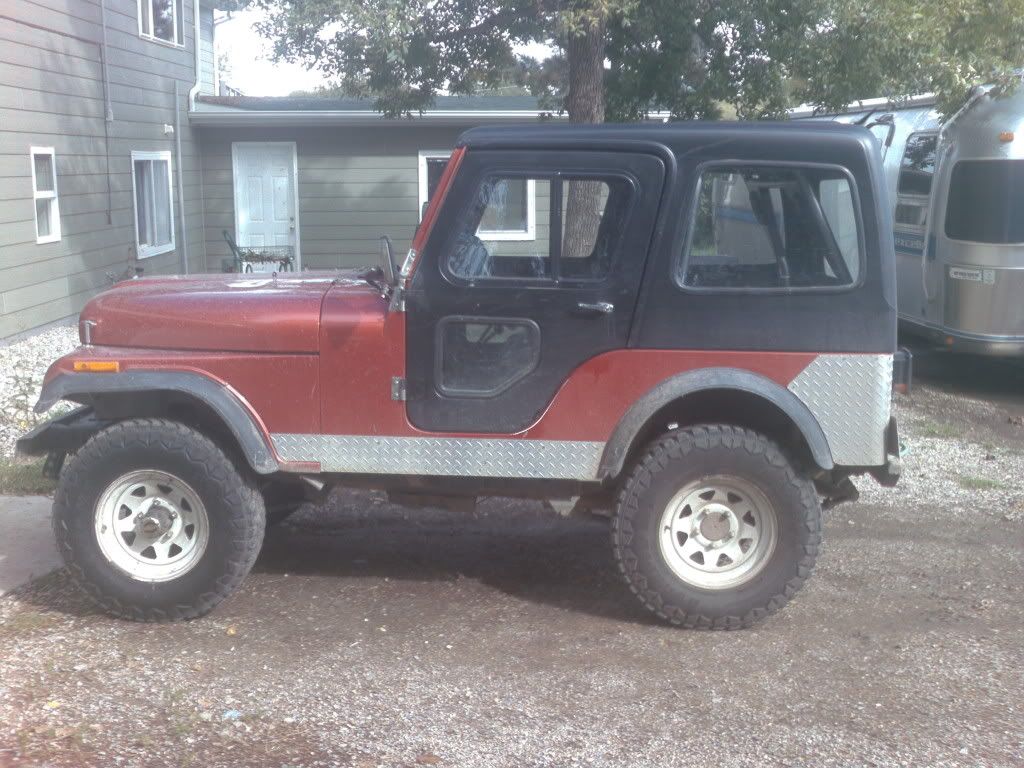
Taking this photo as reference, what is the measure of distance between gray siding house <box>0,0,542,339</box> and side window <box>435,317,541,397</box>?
8196 mm

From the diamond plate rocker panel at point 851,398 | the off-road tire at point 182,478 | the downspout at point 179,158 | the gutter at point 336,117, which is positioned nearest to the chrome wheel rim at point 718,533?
the diamond plate rocker panel at point 851,398

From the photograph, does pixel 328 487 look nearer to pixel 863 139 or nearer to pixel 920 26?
pixel 863 139

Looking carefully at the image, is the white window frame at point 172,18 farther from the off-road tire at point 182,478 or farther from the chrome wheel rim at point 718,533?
the chrome wheel rim at point 718,533

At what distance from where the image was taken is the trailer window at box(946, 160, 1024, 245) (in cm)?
1033

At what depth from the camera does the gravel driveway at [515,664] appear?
13.8 feet

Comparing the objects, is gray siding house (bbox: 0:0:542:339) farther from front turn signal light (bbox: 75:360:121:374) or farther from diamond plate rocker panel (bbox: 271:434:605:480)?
diamond plate rocker panel (bbox: 271:434:605:480)

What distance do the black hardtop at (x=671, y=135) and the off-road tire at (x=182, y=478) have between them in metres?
1.85

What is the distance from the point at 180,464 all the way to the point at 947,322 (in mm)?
7989

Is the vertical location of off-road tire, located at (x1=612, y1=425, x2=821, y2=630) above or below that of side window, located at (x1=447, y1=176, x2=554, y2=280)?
below

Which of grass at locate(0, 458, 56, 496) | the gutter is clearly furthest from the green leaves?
grass at locate(0, 458, 56, 496)

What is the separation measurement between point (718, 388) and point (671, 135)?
1128 mm

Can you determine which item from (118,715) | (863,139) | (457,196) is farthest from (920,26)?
A: (118,715)

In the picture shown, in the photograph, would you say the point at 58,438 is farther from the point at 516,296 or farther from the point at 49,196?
the point at 49,196

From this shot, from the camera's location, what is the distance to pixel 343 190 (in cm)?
1842
